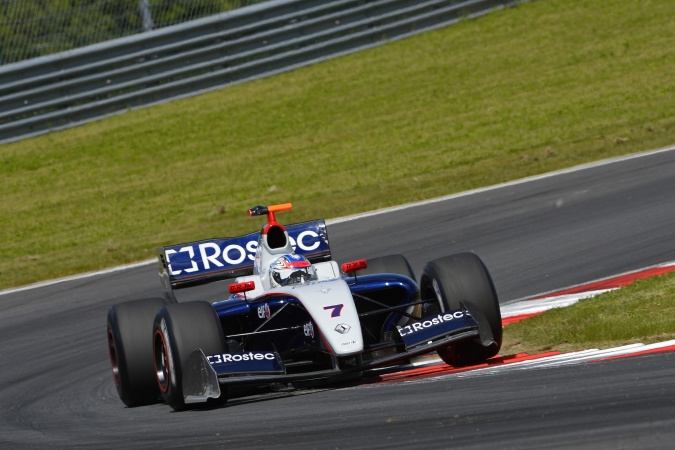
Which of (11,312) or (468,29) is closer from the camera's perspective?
(11,312)

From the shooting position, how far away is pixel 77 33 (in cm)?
1972

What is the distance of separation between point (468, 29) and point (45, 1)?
7.94 m

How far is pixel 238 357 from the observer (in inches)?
297

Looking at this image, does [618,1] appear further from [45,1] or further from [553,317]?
[553,317]

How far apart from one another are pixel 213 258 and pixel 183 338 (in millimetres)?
1989

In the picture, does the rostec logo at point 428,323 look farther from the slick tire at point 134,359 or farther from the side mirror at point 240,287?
the slick tire at point 134,359

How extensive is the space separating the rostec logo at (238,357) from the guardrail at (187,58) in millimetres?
12725

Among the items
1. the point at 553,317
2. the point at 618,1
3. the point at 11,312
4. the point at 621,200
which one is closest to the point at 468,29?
the point at 618,1

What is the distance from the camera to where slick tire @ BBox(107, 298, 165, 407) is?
8.35m

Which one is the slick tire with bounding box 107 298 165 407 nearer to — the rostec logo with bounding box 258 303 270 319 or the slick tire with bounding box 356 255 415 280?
the rostec logo with bounding box 258 303 270 319

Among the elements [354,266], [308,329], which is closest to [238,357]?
[308,329]

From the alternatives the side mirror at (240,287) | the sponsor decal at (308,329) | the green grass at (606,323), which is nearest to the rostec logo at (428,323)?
the sponsor decal at (308,329)

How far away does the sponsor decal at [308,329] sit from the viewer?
25.8ft

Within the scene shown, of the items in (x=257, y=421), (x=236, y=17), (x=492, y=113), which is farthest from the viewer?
(x=236, y=17)
